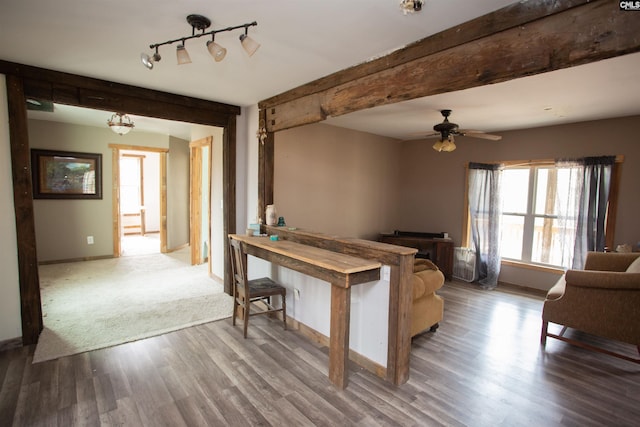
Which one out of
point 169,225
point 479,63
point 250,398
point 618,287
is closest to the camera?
point 479,63

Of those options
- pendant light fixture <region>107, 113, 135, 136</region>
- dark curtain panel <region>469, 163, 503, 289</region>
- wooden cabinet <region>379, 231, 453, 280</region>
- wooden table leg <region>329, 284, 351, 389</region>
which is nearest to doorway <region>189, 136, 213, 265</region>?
pendant light fixture <region>107, 113, 135, 136</region>

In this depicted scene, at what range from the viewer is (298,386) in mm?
2311

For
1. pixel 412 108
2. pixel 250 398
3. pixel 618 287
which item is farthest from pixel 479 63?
pixel 250 398

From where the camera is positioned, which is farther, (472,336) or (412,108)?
(412,108)

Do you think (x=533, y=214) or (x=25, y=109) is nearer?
(x=25, y=109)

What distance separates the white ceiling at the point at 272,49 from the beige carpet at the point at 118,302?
242 cm

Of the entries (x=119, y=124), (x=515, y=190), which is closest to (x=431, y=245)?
(x=515, y=190)

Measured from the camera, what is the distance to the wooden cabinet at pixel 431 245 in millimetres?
5242

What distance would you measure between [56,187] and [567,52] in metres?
6.98

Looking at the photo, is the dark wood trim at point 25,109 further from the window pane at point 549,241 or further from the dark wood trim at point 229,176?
the window pane at point 549,241

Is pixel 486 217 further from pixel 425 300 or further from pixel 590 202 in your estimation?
pixel 425 300

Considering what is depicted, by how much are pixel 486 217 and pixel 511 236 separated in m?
0.51

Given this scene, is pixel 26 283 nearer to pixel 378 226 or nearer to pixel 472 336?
pixel 472 336

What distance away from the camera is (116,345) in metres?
2.83
